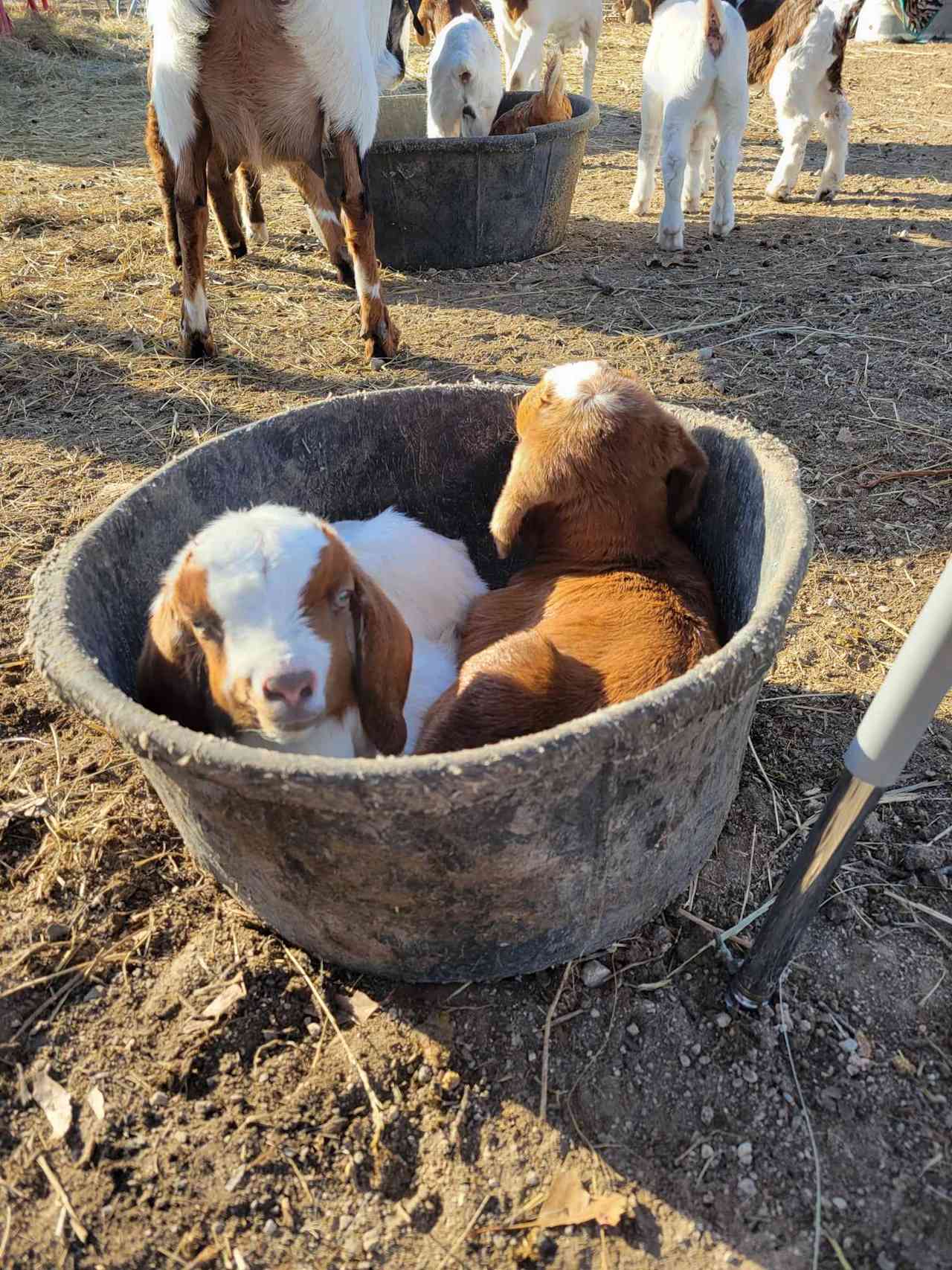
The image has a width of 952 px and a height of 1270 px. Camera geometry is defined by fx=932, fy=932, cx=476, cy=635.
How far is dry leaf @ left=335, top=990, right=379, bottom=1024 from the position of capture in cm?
215

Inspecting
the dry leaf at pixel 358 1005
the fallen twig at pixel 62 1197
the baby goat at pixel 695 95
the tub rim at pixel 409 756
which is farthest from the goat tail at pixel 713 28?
the fallen twig at pixel 62 1197

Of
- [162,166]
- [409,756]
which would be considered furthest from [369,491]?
[162,166]

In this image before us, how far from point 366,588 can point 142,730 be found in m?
0.69

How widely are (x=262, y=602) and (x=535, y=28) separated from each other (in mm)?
10002

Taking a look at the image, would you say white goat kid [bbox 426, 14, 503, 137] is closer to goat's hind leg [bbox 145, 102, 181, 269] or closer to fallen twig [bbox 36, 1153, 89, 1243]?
goat's hind leg [bbox 145, 102, 181, 269]

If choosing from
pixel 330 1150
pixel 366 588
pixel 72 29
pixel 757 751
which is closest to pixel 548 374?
pixel 366 588

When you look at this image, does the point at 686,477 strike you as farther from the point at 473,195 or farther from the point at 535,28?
the point at 535,28

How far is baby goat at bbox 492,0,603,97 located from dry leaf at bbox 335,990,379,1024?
995 centimetres

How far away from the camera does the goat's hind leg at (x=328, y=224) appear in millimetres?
6043

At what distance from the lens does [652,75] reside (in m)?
7.00

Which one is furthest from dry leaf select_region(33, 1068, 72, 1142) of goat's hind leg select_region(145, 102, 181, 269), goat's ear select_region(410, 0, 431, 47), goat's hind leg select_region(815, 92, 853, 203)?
goat's ear select_region(410, 0, 431, 47)

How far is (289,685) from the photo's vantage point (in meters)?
1.81

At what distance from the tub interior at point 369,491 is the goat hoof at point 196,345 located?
248 cm

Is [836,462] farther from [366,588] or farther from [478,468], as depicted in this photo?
[366,588]
